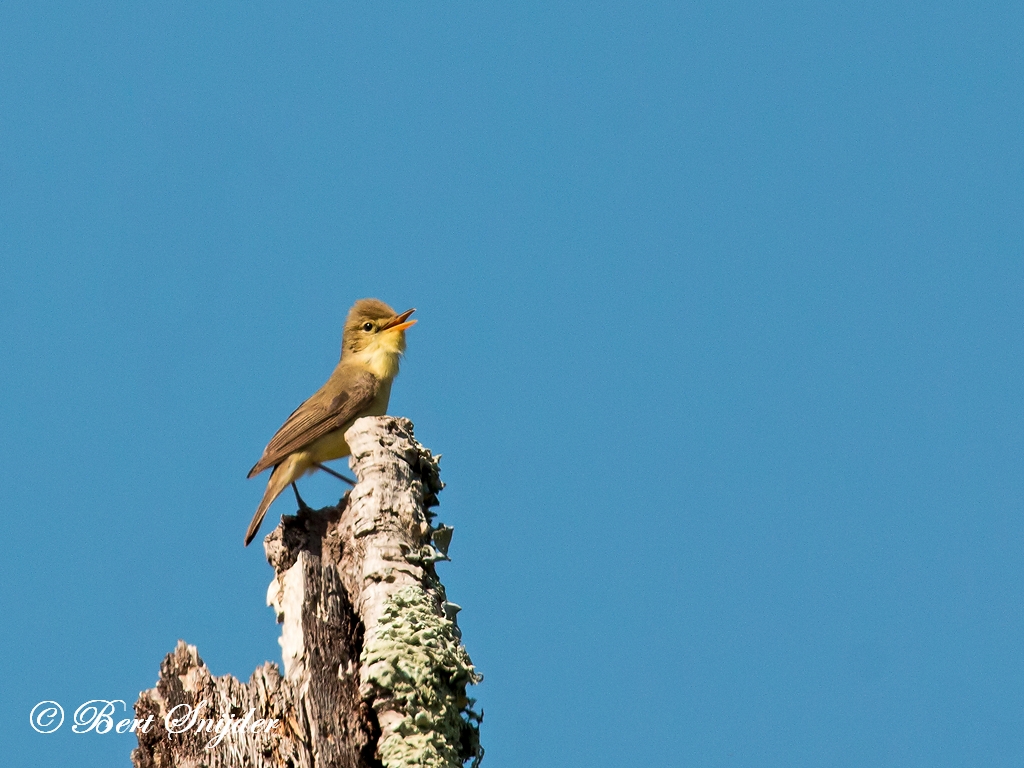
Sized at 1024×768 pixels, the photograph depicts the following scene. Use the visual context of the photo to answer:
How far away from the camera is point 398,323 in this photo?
12.3 meters

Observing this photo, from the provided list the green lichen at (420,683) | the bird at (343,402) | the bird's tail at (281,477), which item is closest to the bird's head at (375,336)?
the bird at (343,402)

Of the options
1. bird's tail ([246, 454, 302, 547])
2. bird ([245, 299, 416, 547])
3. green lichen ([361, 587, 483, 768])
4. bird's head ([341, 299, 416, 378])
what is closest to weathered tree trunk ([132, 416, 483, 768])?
green lichen ([361, 587, 483, 768])

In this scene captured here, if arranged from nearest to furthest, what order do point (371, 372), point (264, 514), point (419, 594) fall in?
1. point (419, 594)
2. point (264, 514)
3. point (371, 372)

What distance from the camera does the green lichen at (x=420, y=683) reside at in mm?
5699

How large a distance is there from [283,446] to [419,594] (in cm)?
458

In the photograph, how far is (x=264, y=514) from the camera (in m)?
9.49

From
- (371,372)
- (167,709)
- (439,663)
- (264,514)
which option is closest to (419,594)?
(439,663)

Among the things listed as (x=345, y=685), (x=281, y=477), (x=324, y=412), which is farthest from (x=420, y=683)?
(x=324, y=412)

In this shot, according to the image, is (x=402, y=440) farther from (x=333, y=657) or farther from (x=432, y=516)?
(x=333, y=657)

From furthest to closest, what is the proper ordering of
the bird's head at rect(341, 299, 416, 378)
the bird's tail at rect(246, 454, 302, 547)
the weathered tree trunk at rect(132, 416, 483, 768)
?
the bird's head at rect(341, 299, 416, 378) < the bird's tail at rect(246, 454, 302, 547) < the weathered tree trunk at rect(132, 416, 483, 768)

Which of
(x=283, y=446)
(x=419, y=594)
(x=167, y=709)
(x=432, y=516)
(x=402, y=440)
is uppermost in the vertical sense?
(x=283, y=446)

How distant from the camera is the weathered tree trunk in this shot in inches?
221

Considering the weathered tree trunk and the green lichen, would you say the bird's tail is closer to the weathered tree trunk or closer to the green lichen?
the weathered tree trunk

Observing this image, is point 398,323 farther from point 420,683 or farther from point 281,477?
point 420,683
